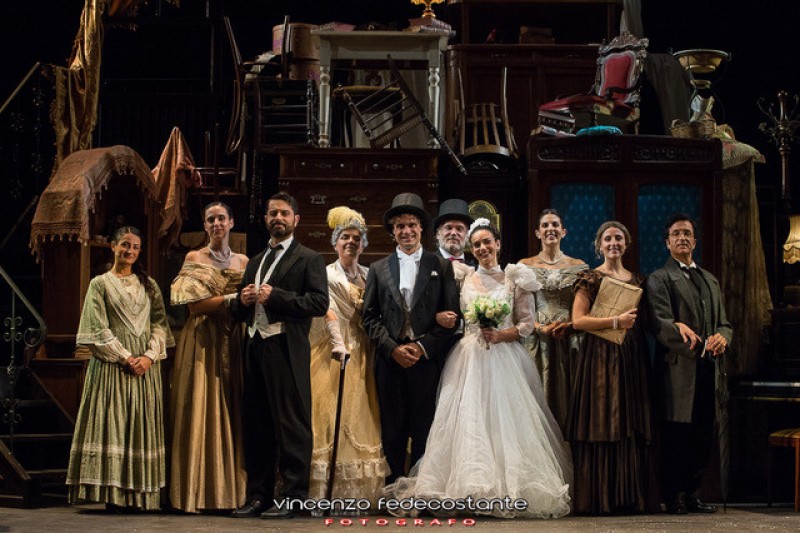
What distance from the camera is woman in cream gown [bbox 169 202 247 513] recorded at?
6.27 metres

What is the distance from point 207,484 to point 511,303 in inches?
73.5

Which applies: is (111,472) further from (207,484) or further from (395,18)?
(395,18)

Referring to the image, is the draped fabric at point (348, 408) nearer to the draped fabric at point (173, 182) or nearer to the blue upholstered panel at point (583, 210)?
the blue upholstered panel at point (583, 210)

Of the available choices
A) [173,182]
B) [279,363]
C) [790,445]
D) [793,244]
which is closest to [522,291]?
[279,363]

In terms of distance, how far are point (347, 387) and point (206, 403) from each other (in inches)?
29.6

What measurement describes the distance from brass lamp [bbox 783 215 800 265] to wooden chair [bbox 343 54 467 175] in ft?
8.23

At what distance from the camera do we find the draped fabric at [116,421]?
622 centimetres

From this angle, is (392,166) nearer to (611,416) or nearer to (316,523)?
(611,416)

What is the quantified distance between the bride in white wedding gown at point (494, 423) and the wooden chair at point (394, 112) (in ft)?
7.64

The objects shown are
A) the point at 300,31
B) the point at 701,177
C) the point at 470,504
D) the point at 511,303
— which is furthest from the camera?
the point at 300,31

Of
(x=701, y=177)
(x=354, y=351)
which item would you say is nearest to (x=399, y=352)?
(x=354, y=351)

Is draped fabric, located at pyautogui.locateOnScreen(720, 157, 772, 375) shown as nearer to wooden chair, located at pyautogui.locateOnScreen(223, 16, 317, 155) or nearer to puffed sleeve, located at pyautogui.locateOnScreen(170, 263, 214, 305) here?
wooden chair, located at pyautogui.locateOnScreen(223, 16, 317, 155)

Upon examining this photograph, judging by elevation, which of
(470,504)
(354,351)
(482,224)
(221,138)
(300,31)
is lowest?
(470,504)

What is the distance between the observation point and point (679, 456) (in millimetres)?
6477
